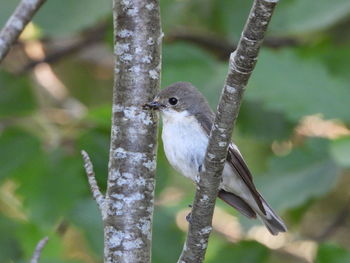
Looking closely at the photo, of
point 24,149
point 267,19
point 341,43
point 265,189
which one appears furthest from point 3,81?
point 267,19

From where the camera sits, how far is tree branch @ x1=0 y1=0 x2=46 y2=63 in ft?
11.3

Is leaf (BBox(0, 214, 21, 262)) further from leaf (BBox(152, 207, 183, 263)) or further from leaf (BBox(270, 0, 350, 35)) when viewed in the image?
leaf (BBox(270, 0, 350, 35))

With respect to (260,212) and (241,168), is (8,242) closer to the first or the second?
(260,212)

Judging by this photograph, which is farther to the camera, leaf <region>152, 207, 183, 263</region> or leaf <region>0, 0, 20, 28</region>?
leaf <region>152, 207, 183, 263</region>

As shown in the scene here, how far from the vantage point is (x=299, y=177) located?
480cm

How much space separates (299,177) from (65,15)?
Result: 175cm

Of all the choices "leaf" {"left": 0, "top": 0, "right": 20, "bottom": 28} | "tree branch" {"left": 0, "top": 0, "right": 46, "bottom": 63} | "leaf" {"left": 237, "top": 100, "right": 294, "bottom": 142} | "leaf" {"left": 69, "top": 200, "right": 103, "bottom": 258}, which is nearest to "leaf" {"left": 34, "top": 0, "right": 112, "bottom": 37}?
"leaf" {"left": 0, "top": 0, "right": 20, "bottom": 28}

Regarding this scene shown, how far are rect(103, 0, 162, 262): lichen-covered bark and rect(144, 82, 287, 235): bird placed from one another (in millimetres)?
559

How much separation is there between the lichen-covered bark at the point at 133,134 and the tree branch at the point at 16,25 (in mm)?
547

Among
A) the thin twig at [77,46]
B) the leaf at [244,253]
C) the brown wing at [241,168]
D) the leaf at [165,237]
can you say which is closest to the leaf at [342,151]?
the brown wing at [241,168]

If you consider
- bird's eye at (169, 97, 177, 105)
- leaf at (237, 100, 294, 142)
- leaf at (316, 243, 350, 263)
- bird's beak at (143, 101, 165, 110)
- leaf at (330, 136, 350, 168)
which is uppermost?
leaf at (237, 100, 294, 142)

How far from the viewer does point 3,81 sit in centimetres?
586

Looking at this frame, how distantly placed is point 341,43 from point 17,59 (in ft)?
9.37

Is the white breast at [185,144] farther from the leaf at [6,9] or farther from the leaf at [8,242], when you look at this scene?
the leaf at [8,242]
